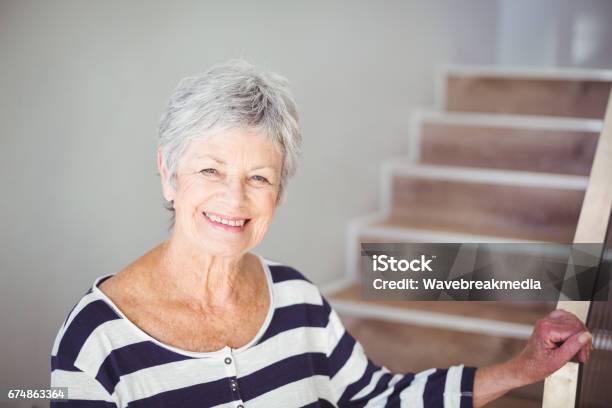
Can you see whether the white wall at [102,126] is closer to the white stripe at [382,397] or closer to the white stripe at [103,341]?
the white stripe at [103,341]

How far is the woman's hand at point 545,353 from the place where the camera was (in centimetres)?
117

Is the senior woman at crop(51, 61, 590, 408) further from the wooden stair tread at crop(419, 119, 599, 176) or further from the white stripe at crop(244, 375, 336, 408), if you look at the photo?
the wooden stair tread at crop(419, 119, 599, 176)

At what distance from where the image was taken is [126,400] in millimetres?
1127

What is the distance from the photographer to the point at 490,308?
252cm

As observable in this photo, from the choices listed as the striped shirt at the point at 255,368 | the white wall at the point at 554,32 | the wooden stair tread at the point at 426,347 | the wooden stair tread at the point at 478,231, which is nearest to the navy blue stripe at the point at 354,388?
the striped shirt at the point at 255,368

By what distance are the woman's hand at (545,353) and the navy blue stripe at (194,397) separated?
1.50ft

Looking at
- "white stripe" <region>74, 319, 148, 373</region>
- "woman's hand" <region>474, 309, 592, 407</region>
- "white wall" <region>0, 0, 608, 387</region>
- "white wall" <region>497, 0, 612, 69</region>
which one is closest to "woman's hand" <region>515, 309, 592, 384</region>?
"woman's hand" <region>474, 309, 592, 407</region>

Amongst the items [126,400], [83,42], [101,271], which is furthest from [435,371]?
[83,42]

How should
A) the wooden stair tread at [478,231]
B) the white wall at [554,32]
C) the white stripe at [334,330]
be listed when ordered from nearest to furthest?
1. the white stripe at [334,330]
2. the wooden stair tread at [478,231]
3. the white wall at [554,32]

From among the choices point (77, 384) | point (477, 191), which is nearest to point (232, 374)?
point (77, 384)

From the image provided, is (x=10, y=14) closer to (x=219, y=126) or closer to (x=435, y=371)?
(x=219, y=126)

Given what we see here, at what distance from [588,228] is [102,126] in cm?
104

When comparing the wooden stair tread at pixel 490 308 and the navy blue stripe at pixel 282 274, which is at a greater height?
the navy blue stripe at pixel 282 274

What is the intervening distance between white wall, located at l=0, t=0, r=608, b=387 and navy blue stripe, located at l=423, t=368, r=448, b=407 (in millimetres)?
806
